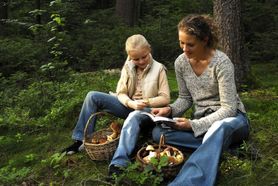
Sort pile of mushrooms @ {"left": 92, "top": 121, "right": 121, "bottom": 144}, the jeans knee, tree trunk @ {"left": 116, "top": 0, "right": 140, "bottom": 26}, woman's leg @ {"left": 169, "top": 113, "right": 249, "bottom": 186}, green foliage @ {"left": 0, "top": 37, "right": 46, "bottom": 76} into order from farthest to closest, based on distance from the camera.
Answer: tree trunk @ {"left": 116, "top": 0, "right": 140, "bottom": 26} < green foliage @ {"left": 0, "top": 37, "right": 46, "bottom": 76} < pile of mushrooms @ {"left": 92, "top": 121, "right": 121, "bottom": 144} < the jeans knee < woman's leg @ {"left": 169, "top": 113, "right": 249, "bottom": 186}

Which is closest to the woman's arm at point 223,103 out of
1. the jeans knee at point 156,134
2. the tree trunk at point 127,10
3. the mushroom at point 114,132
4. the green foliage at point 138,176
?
the jeans knee at point 156,134

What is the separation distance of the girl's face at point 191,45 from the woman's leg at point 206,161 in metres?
0.65

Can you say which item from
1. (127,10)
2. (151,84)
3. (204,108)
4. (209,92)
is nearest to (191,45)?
(209,92)

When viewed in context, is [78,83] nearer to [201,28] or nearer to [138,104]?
[138,104]

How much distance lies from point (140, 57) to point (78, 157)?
1.23 metres

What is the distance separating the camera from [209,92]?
164 inches

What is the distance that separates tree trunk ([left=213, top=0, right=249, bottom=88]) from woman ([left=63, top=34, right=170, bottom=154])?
6.86ft

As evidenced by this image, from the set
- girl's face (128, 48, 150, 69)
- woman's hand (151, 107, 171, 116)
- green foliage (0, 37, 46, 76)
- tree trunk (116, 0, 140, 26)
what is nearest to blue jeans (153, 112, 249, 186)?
woman's hand (151, 107, 171, 116)

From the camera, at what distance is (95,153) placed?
14.4 ft

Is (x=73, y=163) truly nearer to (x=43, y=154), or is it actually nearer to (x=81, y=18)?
(x=43, y=154)

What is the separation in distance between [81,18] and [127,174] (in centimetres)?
751

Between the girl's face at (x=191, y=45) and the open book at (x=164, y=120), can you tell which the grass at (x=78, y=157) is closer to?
the open book at (x=164, y=120)

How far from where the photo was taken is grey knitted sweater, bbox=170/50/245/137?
395 centimetres

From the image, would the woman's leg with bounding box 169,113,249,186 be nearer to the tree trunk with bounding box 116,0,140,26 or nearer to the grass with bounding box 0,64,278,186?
the grass with bounding box 0,64,278,186
